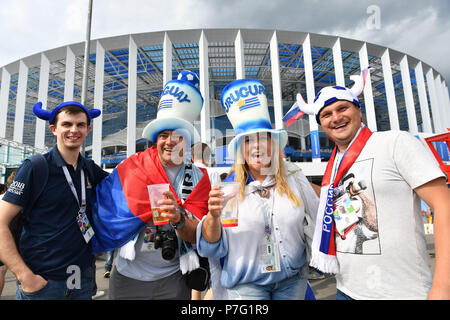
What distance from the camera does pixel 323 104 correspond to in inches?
68.7

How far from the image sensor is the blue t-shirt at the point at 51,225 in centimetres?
176

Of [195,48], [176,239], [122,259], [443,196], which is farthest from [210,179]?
[195,48]

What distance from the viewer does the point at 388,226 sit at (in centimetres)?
137

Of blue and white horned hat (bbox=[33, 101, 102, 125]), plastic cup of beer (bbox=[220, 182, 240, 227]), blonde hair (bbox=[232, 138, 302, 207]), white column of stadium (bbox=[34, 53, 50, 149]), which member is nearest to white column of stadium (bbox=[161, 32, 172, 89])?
white column of stadium (bbox=[34, 53, 50, 149])

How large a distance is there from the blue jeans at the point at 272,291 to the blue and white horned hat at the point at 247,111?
1.06 meters

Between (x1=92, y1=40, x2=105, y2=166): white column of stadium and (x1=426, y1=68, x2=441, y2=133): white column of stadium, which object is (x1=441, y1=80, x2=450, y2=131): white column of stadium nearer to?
(x1=426, y1=68, x2=441, y2=133): white column of stadium

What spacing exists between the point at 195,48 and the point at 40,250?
69.2 ft

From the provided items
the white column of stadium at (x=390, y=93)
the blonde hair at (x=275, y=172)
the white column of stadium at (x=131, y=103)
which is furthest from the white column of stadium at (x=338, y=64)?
the blonde hair at (x=275, y=172)

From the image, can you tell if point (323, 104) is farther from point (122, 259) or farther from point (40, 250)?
point (40, 250)

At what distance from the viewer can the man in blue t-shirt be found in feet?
5.53

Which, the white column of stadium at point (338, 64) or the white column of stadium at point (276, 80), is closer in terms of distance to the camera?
the white column of stadium at point (276, 80)

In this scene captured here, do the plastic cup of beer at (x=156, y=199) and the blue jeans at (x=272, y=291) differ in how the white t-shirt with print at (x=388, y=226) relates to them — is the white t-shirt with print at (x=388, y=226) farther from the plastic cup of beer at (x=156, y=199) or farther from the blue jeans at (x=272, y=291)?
the plastic cup of beer at (x=156, y=199)

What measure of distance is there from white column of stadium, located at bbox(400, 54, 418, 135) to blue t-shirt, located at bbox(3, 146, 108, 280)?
81.2 feet
